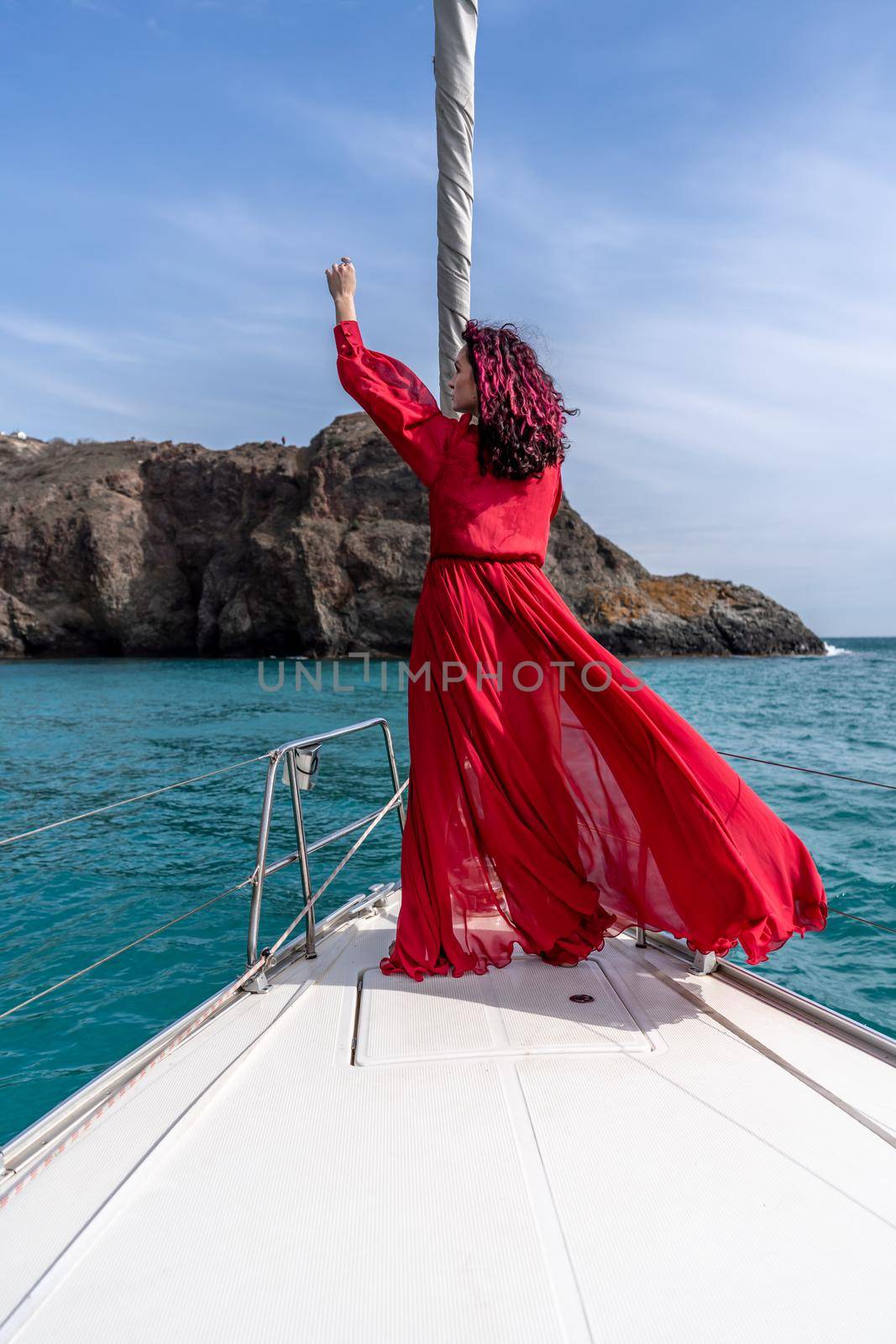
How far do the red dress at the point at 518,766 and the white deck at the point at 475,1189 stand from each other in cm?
25

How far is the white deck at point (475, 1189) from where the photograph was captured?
3.04ft

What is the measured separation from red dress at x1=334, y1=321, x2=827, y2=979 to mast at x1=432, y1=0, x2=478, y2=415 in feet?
0.57

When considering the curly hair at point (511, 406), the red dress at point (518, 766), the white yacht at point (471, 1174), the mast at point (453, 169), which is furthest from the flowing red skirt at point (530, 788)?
the mast at point (453, 169)

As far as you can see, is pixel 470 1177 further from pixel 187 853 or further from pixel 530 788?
pixel 187 853

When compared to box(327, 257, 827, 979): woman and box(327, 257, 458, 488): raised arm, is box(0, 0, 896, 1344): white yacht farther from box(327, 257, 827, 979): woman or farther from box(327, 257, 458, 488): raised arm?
box(327, 257, 458, 488): raised arm

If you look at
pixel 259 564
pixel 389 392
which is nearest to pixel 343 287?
pixel 389 392

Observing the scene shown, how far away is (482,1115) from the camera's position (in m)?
1.33

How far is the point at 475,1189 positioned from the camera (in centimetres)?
114

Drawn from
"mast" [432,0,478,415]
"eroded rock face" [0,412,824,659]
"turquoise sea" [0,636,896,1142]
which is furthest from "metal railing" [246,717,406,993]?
"eroded rock face" [0,412,824,659]

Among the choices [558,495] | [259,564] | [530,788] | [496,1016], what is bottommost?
[496,1016]

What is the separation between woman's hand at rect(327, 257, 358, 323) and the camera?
6.72 feet

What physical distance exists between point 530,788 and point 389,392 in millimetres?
1031

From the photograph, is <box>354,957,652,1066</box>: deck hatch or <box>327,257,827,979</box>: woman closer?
<box>354,957,652,1066</box>: deck hatch

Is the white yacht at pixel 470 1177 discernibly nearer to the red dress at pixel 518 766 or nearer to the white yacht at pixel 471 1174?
the white yacht at pixel 471 1174
